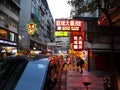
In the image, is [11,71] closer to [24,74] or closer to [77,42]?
[24,74]

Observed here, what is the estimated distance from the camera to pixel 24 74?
5703 mm

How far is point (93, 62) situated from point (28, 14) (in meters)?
46.6

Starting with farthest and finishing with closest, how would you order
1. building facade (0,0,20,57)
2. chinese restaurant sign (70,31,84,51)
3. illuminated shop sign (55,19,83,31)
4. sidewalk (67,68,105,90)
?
building facade (0,0,20,57)
chinese restaurant sign (70,31,84,51)
illuminated shop sign (55,19,83,31)
sidewalk (67,68,105,90)

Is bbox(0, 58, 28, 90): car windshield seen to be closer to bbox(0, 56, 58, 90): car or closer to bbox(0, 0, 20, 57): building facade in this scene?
bbox(0, 56, 58, 90): car

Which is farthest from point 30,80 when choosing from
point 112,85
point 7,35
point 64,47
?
point 64,47

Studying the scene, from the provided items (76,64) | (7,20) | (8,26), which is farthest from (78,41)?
(7,20)

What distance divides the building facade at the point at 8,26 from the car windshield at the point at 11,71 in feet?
151

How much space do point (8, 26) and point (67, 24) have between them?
86.5 feet

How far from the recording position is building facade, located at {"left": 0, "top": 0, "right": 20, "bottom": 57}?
55.6m

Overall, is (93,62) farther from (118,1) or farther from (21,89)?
(21,89)

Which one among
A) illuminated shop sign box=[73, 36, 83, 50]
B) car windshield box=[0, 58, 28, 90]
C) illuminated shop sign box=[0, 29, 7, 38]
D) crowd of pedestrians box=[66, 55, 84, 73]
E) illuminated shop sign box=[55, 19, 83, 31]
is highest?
illuminated shop sign box=[0, 29, 7, 38]

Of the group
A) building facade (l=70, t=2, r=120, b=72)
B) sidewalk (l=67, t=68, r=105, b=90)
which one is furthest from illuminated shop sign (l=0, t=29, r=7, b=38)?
sidewalk (l=67, t=68, r=105, b=90)

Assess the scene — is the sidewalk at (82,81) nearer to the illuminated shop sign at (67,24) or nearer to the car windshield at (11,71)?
the illuminated shop sign at (67,24)

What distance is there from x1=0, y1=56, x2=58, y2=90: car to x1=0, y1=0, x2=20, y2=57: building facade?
4596cm
